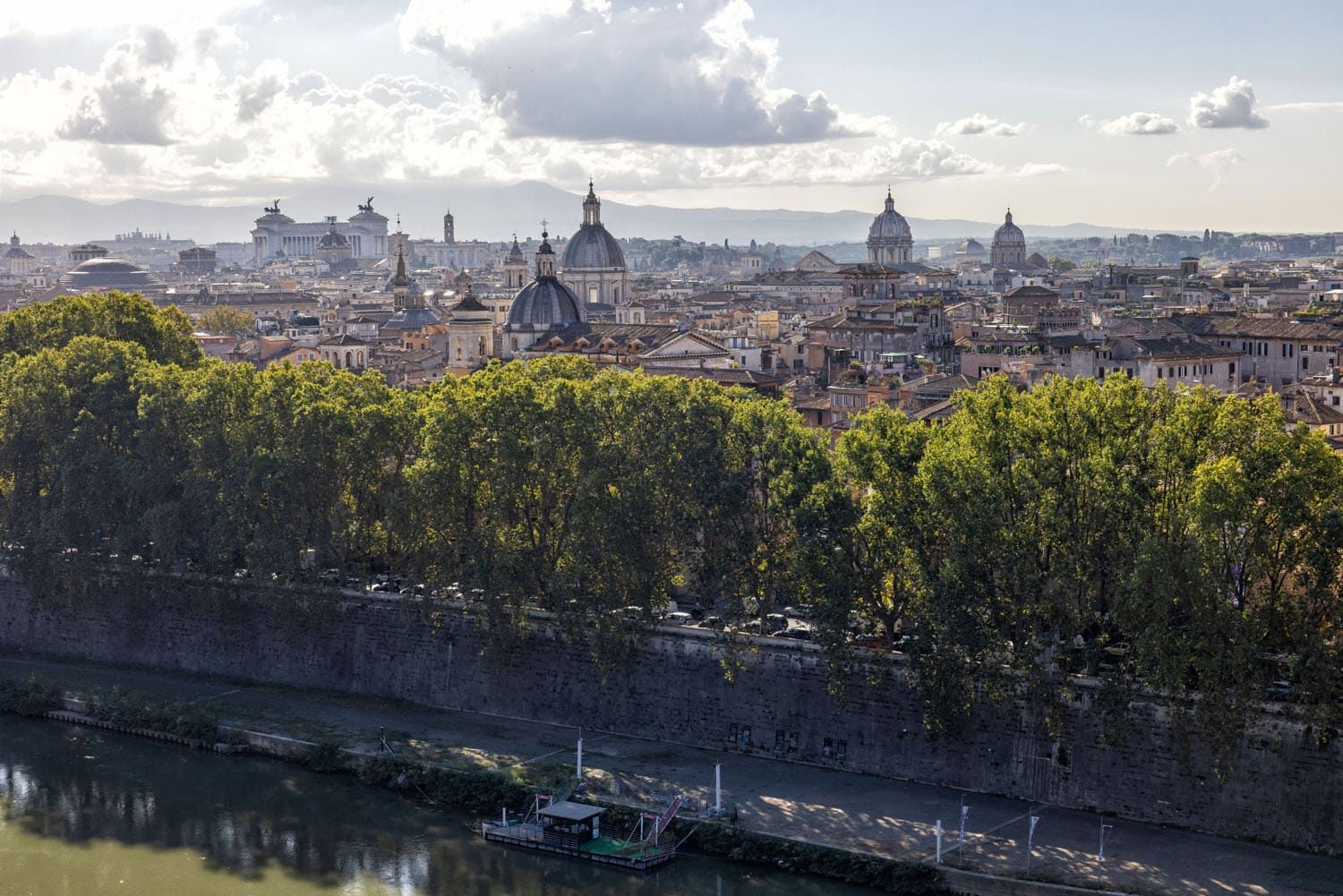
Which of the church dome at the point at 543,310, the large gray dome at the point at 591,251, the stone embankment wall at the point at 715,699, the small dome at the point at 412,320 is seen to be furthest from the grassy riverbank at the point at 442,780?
the large gray dome at the point at 591,251

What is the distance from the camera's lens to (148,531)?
37594 mm

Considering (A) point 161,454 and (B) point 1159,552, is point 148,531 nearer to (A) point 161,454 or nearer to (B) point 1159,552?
(A) point 161,454

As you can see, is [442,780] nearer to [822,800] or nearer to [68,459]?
[822,800]

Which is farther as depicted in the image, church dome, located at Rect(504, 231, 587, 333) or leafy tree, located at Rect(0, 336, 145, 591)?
church dome, located at Rect(504, 231, 587, 333)

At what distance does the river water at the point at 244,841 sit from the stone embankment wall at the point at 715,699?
11.8ft

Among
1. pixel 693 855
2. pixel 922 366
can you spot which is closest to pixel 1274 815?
pixel 693 855

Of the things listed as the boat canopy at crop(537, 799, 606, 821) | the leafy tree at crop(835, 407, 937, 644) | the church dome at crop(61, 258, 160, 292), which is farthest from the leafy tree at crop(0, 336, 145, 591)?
the church dome at crop(61, 258, 160, 292)

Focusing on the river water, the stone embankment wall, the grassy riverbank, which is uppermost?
the stone embankment wall

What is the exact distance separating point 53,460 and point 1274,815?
25.8 metres

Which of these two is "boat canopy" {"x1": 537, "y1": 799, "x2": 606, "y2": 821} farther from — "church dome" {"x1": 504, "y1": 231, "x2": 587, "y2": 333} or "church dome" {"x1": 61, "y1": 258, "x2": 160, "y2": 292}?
"church dome" {"x1": 61, "y1": 258, "x2": 160, "y2": 292}

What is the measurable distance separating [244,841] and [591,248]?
80.8 meters

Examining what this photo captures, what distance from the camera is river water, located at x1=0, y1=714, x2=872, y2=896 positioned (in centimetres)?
2670

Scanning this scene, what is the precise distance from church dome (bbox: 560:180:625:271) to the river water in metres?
75.6

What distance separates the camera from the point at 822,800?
1112 inches
